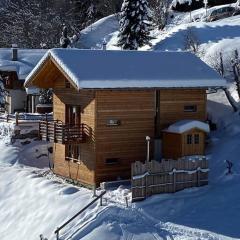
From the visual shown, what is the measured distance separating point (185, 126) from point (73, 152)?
5.96 metres

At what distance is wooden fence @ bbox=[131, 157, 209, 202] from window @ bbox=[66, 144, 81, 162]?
5212 mm

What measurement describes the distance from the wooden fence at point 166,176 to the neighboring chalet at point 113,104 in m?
2.51

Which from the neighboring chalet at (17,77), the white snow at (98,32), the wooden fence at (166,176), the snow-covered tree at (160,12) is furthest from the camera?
the white snow at (98,32)

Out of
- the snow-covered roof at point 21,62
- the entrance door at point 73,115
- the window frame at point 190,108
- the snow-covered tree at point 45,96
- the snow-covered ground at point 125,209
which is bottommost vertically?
the snow-covered ground at point 125,209

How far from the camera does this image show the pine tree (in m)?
51.2

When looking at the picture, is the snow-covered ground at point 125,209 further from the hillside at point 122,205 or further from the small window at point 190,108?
the small window at point 190,108

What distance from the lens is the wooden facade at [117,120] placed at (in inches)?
1092

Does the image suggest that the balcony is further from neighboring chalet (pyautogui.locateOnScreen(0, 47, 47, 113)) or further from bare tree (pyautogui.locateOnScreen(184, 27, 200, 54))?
neighboring chalet (pyautogui.locateOnScreen(0, 47, 47, 113))

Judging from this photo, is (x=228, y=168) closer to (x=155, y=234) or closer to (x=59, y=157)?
(x=155, y=234)

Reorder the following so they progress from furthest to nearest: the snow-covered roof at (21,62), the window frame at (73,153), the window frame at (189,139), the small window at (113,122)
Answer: the snow-covered roof at (21,62), the window frame at (73,153), the window frame at (189,139), the small window at (113,122)

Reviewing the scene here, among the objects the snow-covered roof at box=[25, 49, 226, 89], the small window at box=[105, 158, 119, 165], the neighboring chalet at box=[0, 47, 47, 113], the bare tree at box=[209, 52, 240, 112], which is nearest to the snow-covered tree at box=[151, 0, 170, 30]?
the neighboring chalet at box=[0, 47, 47, 113]

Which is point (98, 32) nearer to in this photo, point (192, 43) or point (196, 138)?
point (192, 43)

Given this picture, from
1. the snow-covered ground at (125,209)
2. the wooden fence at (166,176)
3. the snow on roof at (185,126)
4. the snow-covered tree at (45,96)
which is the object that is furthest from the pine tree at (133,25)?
the wooden fence at (166,176)

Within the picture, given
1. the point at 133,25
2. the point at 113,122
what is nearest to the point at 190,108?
the point at 113,122
